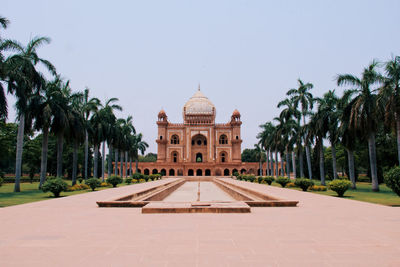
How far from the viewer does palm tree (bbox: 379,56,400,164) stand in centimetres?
1598

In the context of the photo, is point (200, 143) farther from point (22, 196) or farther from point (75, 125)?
point (22, 196)

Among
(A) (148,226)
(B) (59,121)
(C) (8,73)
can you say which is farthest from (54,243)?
(B) (59,121)

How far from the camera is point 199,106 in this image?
59250 mm

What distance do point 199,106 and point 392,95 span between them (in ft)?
146

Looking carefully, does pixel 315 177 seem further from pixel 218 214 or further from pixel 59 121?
pixel 218 214

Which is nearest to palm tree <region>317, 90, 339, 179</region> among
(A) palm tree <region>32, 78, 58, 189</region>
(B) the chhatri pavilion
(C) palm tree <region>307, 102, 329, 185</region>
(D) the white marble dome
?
(C) palm tree <region>307, 102, 329, 185</region>

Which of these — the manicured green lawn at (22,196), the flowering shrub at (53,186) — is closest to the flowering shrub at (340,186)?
the flowering shrub at (53,186)

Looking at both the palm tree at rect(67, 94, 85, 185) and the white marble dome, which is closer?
the palm tree at rect(67, 94, 85, 185)

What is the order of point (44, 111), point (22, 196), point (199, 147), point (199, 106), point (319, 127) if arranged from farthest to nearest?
1. point (199, 106)
2. point (199, 147)
3. point (319, 127)
4. point (44, 111)
5. point (22, 196)

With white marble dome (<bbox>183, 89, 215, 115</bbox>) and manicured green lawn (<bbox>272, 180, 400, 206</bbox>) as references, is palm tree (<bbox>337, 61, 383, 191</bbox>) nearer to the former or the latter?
manicured green lawn (<bbox>272, 180, 400, 206</bbox>)

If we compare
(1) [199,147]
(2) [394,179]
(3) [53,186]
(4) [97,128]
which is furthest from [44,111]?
(1) [199,147]

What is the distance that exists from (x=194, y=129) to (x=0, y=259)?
5195 centimetres

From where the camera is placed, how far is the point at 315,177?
42.4 meters

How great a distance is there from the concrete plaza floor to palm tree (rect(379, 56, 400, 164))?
11.1 m
